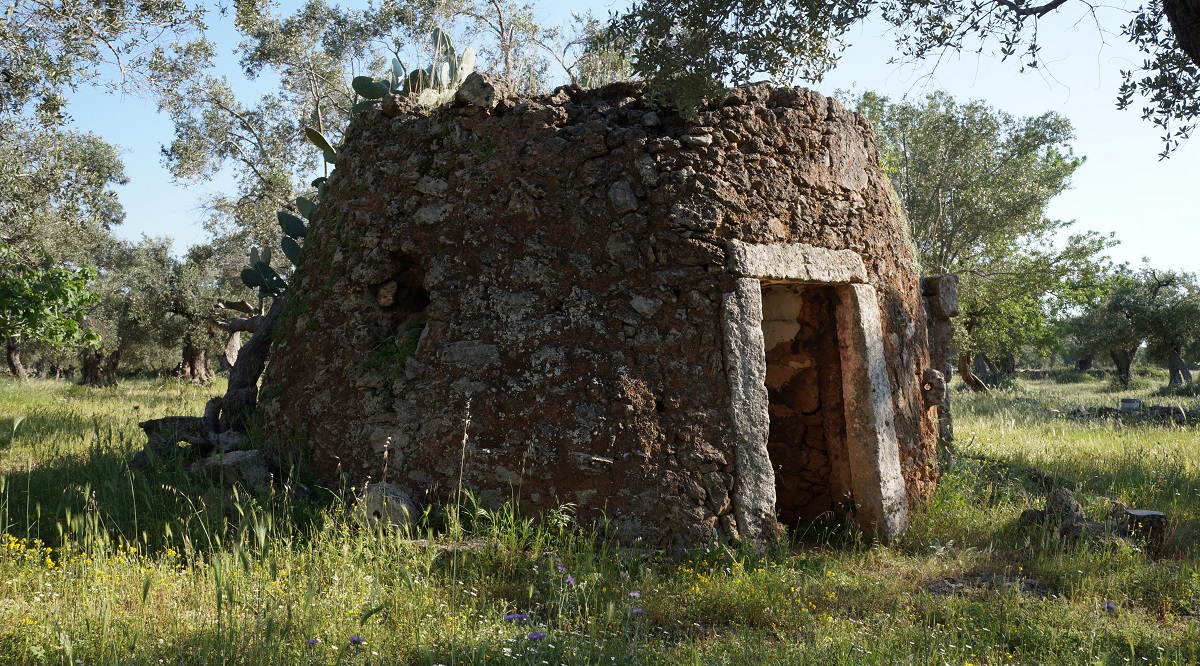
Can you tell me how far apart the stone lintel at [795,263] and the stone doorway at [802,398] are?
1.25 feet

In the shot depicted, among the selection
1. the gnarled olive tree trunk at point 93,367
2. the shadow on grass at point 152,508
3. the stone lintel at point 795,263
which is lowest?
the shadow on grass at point 152,508

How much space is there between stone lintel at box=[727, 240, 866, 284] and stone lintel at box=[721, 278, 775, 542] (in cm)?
15

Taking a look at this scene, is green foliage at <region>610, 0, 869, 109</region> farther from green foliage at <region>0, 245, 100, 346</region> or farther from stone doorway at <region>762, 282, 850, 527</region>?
green foliage at <region>0, 245, 100, 346</region>

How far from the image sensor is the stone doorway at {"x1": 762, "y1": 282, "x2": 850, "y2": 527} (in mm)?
6254

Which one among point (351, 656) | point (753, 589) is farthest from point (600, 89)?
point (351, 656)

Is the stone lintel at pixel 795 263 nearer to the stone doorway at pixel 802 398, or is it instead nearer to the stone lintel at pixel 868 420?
the stone lintel at pixel 868 420

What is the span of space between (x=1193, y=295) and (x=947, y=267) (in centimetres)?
1016

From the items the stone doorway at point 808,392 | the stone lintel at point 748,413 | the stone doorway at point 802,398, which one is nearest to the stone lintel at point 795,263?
the stone doorway at point 808,392

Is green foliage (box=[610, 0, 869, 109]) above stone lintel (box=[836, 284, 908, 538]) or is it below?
above

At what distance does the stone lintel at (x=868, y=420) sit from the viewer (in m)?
5.66

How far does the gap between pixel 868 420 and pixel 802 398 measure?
2.60 feet

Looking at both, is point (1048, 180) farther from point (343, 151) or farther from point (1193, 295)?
point (343, 151)

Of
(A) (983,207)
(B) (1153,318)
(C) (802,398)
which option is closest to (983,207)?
(A) (983,207)

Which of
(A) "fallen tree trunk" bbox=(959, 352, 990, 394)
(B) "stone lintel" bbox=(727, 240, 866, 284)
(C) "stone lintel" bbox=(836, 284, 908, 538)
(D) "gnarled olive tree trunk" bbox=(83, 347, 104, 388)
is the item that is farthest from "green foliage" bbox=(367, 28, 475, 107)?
(D) "gnarled olive tree trunk" bbox=(83, 347, 104, 388)
